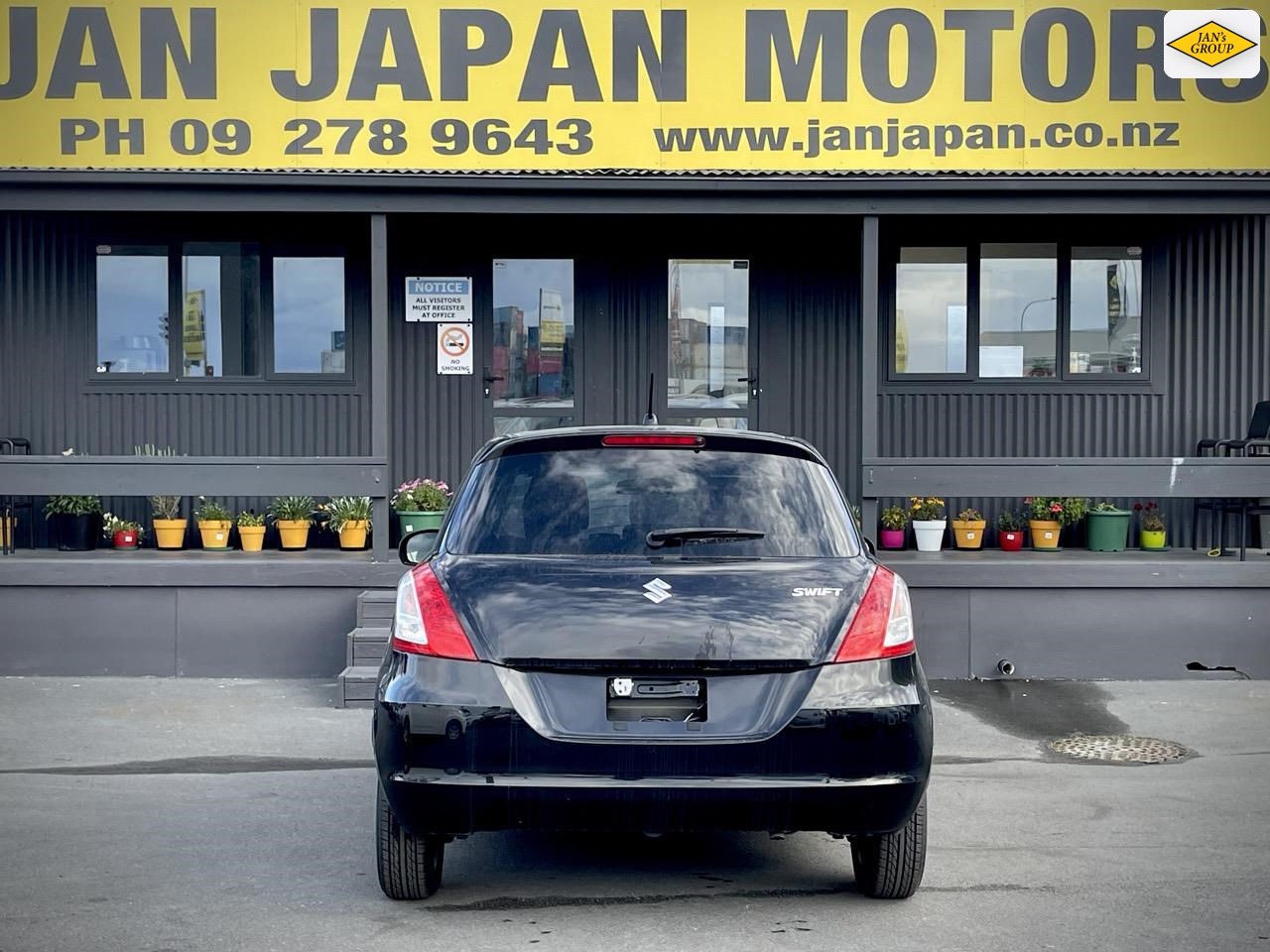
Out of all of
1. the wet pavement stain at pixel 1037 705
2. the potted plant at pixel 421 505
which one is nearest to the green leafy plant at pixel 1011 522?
the wet pavement stain at pixel 1037 705

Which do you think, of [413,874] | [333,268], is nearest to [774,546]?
[413,874]

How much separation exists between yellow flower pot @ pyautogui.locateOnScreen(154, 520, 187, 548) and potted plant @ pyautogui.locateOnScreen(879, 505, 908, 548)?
18.9ft

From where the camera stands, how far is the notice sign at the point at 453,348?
522 inches

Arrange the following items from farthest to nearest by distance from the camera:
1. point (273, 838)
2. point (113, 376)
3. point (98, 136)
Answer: point (113, 376)
point (98, 136)
point (273, 838)

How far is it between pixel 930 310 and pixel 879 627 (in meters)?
8.63

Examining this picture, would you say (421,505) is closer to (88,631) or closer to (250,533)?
(250,533)

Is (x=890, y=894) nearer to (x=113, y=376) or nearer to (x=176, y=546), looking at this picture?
(x=176, y=546)

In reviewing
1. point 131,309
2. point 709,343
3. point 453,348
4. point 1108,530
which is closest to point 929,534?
point 1108,530

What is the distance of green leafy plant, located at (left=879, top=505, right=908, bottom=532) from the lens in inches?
496

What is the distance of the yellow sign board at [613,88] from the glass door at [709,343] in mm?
2139

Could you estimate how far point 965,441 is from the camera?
43.4 ft

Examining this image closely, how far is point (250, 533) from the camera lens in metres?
11.8

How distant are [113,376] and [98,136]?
2.65 metres

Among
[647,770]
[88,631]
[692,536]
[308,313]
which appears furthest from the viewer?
[308,313]
